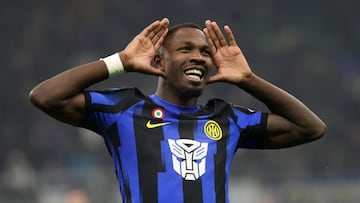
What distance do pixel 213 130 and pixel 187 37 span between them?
1.61 ft

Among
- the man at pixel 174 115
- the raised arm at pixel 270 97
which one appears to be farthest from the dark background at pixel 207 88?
the man at pixel 174 115

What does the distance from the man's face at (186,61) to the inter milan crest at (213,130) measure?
0.56ft

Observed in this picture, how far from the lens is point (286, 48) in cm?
1320

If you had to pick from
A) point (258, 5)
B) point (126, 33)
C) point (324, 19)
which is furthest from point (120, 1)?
point (324, 19)

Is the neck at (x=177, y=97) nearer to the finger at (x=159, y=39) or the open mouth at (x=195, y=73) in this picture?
the open mouth at (x=195, y=73)

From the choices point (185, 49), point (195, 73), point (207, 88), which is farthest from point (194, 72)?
point (207, 88)

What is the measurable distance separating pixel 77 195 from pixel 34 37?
3.65 meters

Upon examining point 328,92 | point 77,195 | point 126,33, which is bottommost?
point 77,195

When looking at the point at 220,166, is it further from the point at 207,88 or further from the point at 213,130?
the point at 207,88

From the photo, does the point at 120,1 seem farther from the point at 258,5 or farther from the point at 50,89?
the point at 50,89

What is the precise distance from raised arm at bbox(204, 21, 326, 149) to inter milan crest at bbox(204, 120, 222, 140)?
22cm

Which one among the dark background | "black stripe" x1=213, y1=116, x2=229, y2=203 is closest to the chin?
"black stripe" x1=213, y1=116, x2=229, y2=203

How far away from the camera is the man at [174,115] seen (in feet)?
14.3

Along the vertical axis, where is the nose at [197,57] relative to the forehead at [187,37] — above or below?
below
